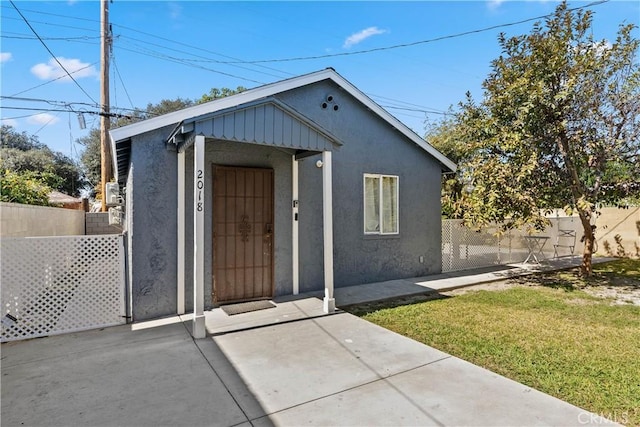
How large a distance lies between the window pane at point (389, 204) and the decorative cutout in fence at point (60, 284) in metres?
5.54

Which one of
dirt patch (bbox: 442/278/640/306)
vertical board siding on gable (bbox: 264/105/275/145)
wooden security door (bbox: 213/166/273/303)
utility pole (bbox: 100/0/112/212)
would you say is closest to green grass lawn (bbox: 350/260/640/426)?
dirt patch (bbox: 442/278/640/306)

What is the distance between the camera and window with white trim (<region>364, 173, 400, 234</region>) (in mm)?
7836

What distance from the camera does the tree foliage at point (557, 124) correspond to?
7.40 m

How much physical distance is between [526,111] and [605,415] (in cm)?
643

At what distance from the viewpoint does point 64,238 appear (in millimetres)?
4785

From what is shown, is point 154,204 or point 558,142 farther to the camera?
point 558,142

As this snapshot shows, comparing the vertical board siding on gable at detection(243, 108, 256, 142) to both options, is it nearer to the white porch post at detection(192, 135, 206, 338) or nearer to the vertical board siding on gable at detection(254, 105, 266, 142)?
the vertical board siding on gable at detection(254, 105, 266, 142)

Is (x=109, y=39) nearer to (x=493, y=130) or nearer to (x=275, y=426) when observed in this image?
(x=493, y=130)

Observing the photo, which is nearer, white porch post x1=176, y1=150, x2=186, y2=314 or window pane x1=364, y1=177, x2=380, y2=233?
white porch post x1=176, y1=150, x2=186, y2=314

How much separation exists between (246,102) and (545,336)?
5890mm

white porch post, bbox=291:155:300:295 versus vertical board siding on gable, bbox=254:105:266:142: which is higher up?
vertical board siding on gable, bbox=254:105:266:142

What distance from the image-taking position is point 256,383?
3.26 meters

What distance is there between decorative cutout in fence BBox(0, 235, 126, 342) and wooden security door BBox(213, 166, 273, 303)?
154 cm

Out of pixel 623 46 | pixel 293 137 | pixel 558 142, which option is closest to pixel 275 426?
pixel 293 137
